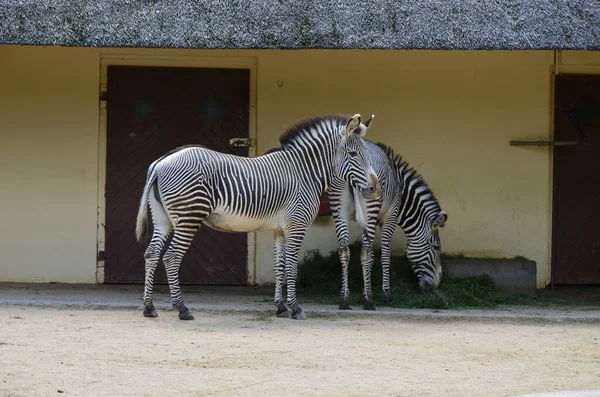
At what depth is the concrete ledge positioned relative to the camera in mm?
11992

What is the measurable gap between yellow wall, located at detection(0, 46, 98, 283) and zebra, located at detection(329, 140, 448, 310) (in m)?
3.09

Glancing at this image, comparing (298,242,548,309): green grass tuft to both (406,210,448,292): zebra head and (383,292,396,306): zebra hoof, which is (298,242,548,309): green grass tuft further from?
(406,210,448,292): zebra head

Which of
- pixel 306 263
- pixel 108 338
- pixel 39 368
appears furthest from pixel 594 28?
pixel 39 368

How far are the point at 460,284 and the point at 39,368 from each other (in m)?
5.41

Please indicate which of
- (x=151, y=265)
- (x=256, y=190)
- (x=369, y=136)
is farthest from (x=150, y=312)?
(x=369, y=136)

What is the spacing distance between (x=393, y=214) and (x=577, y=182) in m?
2.55

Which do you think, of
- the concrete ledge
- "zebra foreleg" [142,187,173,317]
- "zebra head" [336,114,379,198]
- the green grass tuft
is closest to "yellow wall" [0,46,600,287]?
the green grass tuft

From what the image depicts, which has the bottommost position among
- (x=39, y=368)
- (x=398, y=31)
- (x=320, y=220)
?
(x=39, y=368)

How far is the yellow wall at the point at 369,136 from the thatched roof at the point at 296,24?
1.42m

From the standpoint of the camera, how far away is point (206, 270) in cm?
1235

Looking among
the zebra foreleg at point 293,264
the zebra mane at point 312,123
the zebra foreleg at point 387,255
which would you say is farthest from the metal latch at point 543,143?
the zebra foreleg at point 293,264

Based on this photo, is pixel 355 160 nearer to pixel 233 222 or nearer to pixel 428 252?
pixel 233 222

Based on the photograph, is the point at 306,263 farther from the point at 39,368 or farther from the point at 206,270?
the point at 39,368

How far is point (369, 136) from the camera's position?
12555mm
